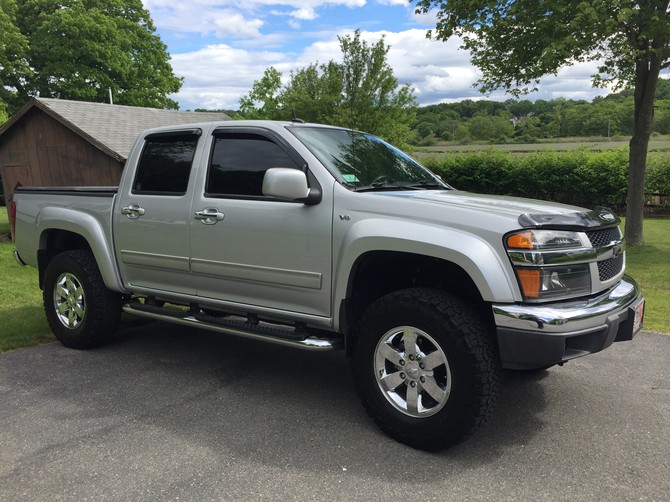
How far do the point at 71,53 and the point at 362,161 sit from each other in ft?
123

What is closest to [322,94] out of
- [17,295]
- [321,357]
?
[17,295]

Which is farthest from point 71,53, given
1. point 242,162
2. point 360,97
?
point 242,162

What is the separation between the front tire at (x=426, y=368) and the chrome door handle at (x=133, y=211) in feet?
7.54

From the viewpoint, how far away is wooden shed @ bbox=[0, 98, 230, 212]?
15.7 metres

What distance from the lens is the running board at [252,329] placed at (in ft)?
12.5

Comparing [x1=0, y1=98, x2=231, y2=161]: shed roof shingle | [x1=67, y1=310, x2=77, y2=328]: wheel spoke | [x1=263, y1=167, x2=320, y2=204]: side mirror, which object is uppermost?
[x1=0, y1=98, x2=231, y2=161]: shed roof shingle

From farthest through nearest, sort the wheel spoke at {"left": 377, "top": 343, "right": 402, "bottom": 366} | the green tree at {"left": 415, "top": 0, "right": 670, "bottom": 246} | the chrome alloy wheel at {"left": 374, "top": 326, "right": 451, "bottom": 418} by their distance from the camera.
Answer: the green tree at {"left": 415, "top": 0, "right": 670, "bottom": 246} < the wheel spoke at {"left": 377, "top": 343, "right": 402, "bottom": 366} < the chrome alloy wheel at {"left": 374, "top": 326, "right": 451, "bottom": 418}

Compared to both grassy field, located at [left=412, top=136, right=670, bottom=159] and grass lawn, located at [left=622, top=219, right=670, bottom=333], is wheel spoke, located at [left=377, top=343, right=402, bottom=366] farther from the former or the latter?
grassy field, located at [left=412, top=136, right=670, bottom=159]

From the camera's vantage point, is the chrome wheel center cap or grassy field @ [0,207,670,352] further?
grassy field @ [0,207,670,352]

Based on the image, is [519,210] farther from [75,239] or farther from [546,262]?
[75,239]

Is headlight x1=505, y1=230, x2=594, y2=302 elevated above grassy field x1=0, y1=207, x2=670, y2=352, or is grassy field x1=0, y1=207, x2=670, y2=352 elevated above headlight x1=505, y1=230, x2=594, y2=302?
headlight x1=505, y1=230, x2=594, y2=302

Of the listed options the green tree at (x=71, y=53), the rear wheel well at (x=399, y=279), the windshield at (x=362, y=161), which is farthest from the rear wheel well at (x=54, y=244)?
the green tree at (x=71, y=53)

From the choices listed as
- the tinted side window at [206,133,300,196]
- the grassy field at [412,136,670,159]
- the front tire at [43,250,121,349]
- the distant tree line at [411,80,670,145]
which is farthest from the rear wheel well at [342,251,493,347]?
the distant tree line at [411,80,670,145]

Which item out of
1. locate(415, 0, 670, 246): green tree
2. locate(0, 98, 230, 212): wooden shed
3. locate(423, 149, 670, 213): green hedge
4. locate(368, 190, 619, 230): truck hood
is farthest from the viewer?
locate(423, 149, 670, 213): green hedge
